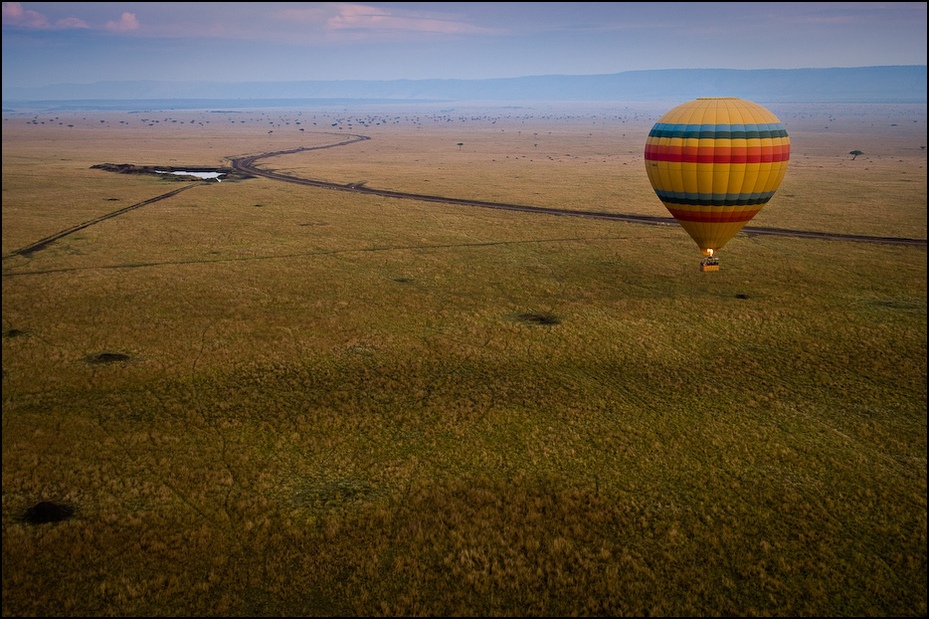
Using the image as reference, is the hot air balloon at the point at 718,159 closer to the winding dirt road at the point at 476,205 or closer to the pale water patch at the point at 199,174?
the winding dirt road at the point at 476,205

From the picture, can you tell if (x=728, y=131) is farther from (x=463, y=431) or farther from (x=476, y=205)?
(x=476, y=205)

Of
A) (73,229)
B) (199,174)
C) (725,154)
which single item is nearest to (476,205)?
(73,229)

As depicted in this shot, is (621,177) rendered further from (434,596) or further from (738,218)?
(434,596)

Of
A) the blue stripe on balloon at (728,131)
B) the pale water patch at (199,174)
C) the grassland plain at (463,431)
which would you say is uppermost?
the pale water patch at (199,174)

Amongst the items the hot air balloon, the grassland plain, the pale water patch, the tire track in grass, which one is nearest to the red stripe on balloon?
the hot air balloon

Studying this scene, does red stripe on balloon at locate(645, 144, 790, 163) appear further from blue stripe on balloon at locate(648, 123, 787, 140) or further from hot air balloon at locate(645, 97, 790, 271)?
blue stripe on balloon at locate(648, 123, 787, 140)

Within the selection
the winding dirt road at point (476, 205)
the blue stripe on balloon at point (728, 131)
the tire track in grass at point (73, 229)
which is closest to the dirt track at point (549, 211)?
the winding dirt road at point (476, 205)

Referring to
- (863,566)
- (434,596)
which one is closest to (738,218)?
(863,566)
